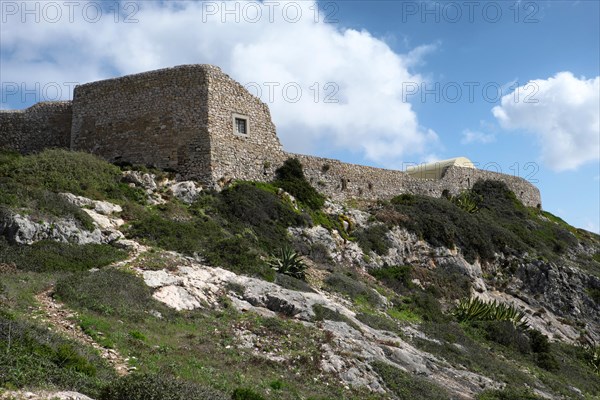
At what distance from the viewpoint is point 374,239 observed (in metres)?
31.8

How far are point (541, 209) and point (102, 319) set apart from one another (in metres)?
46.7

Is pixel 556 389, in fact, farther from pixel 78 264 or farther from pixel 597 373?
pixel 78 264

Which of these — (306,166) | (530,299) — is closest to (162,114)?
(306,166)

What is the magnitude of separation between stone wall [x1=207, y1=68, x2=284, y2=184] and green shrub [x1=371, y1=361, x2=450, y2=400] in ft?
47.6

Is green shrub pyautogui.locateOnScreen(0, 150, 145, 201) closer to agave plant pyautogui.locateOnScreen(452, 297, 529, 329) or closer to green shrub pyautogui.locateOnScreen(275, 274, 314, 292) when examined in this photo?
green shrub pyautogui.locateOnScreen(275, 274, 314, 292)

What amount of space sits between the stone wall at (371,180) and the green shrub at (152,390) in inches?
913

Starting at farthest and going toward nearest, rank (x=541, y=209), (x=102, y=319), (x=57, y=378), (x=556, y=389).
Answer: (x=541, y=209), (x=556, y=389), (x=102, y=319), (x=57, y=378)

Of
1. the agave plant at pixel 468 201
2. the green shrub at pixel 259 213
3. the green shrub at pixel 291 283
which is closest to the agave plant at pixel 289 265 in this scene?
the green shrub at pixel 291 283

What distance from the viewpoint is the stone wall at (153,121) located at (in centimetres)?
2900

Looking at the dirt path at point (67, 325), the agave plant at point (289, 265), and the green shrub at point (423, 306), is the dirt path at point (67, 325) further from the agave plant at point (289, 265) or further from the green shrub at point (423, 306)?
the green shrub at point (423, 306)

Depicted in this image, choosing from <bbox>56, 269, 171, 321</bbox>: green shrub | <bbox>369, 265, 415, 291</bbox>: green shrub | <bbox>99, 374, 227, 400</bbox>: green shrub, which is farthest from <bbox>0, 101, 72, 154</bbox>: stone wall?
<bbox>99, 374, 227, 400</bbox>: green shrub

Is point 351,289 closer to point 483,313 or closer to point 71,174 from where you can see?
point 483,313

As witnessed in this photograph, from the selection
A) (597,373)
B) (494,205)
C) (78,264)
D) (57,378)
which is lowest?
(597,373)

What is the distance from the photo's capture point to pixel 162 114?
97.1 feet
